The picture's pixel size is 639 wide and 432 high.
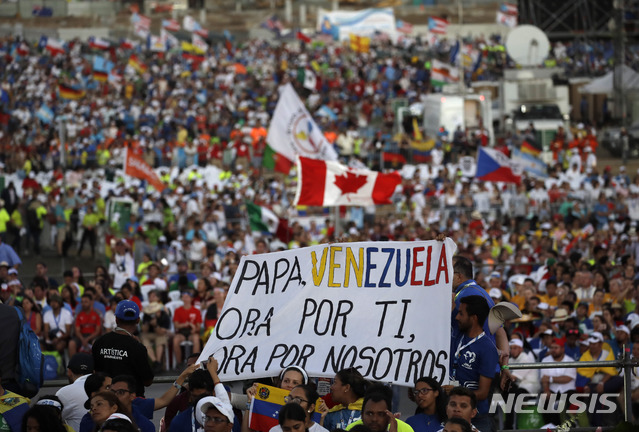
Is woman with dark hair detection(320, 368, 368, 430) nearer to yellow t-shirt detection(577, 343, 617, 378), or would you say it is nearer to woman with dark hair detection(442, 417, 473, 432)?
woman with dark hair detection(442, 417, 473, 432)

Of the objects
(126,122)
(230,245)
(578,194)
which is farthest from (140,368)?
(126,122)

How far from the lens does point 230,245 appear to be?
20.9 m

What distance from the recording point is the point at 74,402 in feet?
26.0

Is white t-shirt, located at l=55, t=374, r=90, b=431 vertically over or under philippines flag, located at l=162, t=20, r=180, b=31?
over

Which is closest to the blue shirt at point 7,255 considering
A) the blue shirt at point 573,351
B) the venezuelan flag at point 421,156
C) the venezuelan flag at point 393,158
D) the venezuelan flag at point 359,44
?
the blue shirt at point 573,351

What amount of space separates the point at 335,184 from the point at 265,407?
37.9ft

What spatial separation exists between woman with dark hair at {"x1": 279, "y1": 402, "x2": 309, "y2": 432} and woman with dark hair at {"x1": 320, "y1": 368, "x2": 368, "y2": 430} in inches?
26.5

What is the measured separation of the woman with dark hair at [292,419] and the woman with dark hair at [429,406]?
2.95ft

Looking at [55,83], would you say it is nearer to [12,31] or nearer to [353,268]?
[12,31]

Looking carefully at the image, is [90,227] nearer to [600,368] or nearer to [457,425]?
[600,368]

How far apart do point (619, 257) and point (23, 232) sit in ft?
39.0

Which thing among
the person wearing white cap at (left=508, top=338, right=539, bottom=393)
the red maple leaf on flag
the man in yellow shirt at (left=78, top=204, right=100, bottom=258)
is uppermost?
the red maple leaf on flag

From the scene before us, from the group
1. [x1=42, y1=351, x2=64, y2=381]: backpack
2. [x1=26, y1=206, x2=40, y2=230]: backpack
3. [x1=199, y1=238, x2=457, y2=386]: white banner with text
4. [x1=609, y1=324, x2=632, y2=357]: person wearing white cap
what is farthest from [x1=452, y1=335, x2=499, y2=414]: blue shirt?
[x1=26, y1=206, x2=40, y2=230]: backpack

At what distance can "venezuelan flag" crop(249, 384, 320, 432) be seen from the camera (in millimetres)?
7656
